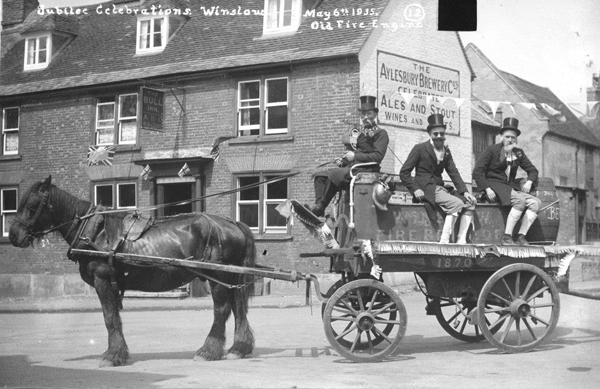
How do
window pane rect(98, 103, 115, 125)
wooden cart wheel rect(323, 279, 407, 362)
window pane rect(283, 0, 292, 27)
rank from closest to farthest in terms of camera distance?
wooden cart wheel rect(323, 279, 407, 362) → window pane rect(283, 0, 292, 27) → window pane rect(98, 103, 115, 125)

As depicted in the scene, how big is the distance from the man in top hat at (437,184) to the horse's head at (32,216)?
398 centimetres

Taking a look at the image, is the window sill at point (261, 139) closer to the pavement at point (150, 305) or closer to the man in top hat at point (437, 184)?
the pavement at point (150, 305)

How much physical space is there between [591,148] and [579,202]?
3572 mm

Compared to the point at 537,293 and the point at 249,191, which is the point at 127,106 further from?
the point at 537,293

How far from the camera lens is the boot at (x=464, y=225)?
910cm

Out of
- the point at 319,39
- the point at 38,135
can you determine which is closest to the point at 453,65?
the point at 319,39

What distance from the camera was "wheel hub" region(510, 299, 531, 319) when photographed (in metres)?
8.97

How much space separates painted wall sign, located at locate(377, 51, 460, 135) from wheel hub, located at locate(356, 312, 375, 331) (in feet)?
38.0

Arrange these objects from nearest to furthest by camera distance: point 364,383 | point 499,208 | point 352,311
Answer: point 364,383 < point 352,311 < point 499,208

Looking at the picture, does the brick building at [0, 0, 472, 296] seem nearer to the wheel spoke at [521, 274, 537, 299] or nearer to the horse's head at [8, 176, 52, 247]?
the wheel spoke at [521, 274, 537, 299]

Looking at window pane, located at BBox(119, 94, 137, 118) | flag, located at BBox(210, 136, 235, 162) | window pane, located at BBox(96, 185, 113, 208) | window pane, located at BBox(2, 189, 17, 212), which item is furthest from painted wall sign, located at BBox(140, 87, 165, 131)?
window pane, located at BBox(2, 189, 17, 212)

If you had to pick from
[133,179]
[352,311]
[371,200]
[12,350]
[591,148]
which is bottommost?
[12,350]

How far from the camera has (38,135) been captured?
23.6 m

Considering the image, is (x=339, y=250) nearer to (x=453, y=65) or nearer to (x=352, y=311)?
(x=352, y=311)
